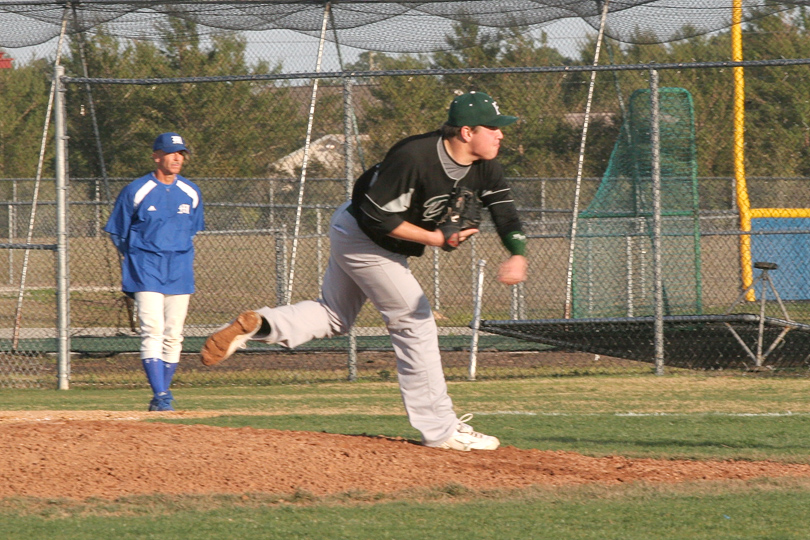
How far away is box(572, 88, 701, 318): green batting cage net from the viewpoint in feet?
37.4

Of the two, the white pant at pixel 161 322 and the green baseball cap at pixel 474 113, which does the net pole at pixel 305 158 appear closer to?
the white pant at pixel 161 322

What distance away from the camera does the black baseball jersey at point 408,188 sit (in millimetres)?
4871

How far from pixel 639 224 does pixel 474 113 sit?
700cm

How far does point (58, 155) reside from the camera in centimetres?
922

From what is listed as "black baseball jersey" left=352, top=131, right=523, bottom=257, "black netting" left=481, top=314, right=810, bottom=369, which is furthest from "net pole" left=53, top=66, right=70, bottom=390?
"black baseball jersey" left=352, top=131, right=523, bottom=257

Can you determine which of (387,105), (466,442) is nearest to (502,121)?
(466,442)

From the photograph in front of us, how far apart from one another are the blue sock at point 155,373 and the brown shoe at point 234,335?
2.45 meters

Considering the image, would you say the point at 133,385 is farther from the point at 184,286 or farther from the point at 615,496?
the point at 615,496

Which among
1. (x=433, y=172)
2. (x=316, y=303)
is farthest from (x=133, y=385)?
(x=433, y=172)

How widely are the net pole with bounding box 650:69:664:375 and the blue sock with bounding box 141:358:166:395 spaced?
15.2ft

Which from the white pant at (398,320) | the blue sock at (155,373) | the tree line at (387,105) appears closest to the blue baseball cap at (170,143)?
the blue sock at (155,373)

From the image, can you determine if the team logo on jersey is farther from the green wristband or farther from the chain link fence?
the chain link fence

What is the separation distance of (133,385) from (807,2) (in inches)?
366

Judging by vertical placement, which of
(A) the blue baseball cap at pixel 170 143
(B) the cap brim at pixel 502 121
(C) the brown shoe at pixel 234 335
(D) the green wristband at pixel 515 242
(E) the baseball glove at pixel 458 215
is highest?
(B) the cap brim at pixel 502 121
